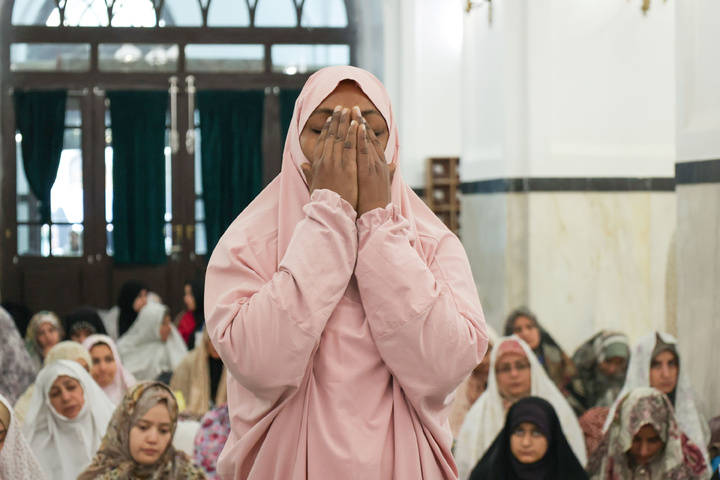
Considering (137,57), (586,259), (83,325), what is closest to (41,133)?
(137,57)

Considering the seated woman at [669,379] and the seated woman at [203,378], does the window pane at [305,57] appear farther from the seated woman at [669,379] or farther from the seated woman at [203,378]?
the seated woman at [669,379]

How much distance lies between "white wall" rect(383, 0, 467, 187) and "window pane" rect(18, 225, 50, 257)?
131 inches

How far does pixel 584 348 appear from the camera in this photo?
15.6 feet

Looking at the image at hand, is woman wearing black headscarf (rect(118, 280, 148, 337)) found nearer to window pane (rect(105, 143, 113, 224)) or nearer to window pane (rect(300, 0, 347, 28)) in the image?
window pane (rect(105, 143, 113, 224))

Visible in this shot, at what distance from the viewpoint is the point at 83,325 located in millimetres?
5586

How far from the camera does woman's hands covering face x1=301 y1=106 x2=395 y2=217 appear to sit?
127 centimetres

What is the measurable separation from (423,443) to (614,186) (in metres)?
4.29

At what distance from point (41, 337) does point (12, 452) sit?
2638mm

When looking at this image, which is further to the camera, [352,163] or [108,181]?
[108,181]

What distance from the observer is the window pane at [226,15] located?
848cm

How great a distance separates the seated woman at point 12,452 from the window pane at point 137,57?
5.92 m

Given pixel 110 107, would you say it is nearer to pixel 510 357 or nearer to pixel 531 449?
pixel 510 357

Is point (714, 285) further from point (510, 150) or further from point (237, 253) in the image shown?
point (237, 253)

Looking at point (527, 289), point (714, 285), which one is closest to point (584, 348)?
point (527, 289)
